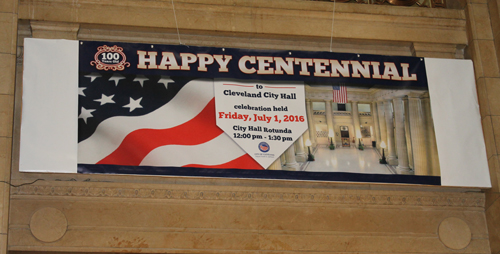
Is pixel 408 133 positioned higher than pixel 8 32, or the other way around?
pixel 8 32

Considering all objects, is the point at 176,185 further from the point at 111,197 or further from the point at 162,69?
the point at 162,69

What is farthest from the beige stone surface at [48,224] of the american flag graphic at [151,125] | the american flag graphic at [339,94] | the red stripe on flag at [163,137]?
the american flag graphic at [339,94]

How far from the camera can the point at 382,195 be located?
1012 centimetres

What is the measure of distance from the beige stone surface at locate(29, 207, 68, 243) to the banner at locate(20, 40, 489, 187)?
73cm

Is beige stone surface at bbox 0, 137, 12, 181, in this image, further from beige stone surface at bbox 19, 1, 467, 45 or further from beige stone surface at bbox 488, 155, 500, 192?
beige stone surface at bbox 488, 155, 500, 192

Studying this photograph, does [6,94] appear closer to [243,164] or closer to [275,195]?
[243,164]

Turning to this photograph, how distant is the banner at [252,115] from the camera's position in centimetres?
973

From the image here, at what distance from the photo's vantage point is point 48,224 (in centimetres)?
920

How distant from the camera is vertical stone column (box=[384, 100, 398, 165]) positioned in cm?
1032

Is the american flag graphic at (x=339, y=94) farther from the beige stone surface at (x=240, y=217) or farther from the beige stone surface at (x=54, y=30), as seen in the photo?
the beige stone surface at (x=54, y=30)

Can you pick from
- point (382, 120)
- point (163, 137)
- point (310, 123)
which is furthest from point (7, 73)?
point (382, 120)

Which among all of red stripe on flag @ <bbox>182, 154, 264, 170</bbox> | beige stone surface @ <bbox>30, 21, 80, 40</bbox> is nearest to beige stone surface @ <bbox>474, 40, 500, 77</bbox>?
red stripe on flag @ <bbox>182, 154, 264, 170</bbox>

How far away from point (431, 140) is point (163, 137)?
191 inches

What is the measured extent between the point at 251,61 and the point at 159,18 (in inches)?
74.8
